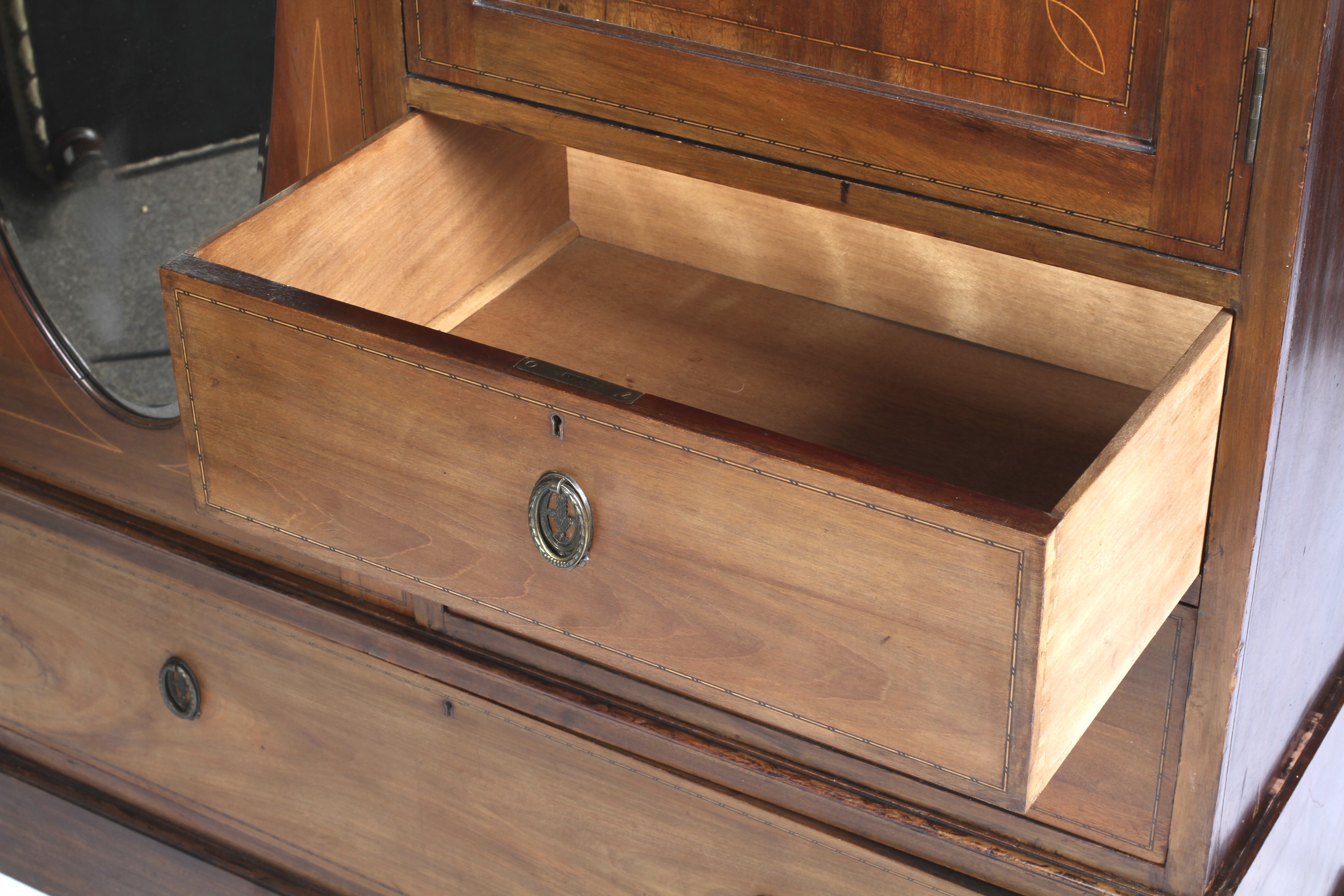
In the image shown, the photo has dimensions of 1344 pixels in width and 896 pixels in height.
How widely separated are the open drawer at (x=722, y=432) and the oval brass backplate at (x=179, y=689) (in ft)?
1.00

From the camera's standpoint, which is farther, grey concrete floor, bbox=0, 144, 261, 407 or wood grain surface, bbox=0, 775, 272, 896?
wood grain surface, bbox=0, 775, 272, 896

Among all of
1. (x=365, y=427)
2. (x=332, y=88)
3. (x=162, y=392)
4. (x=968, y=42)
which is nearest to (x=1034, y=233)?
(x=968, y=42)

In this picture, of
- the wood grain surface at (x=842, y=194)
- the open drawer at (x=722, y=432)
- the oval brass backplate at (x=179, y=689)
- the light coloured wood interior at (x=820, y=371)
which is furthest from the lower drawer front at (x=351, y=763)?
the wood grain surface at (x=842, y=194)

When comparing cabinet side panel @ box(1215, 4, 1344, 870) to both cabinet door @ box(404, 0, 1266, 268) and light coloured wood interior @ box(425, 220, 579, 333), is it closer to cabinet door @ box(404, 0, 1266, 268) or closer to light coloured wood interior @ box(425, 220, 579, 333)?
cabinet door @ box(404, 0, 1266, 268)

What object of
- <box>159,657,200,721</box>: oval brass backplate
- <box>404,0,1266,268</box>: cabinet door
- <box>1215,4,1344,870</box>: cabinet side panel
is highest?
<box>404,0,1266,268</box>: cabinet door

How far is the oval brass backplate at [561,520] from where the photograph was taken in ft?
2.37

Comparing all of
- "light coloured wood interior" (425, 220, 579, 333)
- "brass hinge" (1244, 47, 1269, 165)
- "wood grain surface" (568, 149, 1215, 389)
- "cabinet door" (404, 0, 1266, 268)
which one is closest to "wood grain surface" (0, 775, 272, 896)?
"light coloured wood interior" (425, 220, 579, 333)

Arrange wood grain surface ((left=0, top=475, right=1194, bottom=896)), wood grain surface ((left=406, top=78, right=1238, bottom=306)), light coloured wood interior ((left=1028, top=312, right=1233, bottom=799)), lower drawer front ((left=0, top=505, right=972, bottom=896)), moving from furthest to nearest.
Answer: lower drawer front ((left=0, top=505, right=972, bottom=896)) → wood grain surface ((left=0, top=475, right=1194, bottom=896)) → wood grain surface ((left=406, top=78, right=1238, bottom=306)) → light coloured wood interior ((left=1028, top=312, right=1233, bottom=799))

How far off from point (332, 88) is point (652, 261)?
256 millimetres

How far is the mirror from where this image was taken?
102 centimetres

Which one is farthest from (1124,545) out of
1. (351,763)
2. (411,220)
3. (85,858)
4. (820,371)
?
(85,858)

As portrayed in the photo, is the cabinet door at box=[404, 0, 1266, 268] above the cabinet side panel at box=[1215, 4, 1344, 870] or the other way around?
above

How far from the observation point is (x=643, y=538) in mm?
717

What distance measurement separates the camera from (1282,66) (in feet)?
2.17
